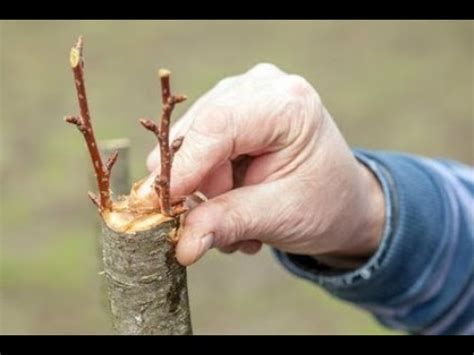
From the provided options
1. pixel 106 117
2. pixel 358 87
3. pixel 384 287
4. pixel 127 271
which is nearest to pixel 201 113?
pixel 127 271

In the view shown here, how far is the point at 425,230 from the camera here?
2.20m

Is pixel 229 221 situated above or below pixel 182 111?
above

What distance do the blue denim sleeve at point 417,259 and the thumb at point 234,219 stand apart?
44cm

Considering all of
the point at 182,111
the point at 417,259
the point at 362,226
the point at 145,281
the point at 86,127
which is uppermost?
the point at 86,127

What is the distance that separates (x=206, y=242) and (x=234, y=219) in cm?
13

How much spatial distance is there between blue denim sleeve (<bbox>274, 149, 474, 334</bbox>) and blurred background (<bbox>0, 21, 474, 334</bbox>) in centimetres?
177

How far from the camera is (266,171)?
183 centimetres

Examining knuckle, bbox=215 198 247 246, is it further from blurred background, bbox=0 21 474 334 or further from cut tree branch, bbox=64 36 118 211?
blurred background, bbox=0 21 474 334

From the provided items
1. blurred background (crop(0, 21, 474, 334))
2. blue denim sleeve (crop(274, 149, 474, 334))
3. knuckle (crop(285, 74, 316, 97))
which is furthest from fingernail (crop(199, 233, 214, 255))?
blurred background (crop(0, 21, 474, 334))

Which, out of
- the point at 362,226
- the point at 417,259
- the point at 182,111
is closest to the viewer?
the point at 362,226

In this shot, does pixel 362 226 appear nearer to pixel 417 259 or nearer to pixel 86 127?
pixel 417 259

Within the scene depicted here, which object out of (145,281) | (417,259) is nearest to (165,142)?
(145,281)

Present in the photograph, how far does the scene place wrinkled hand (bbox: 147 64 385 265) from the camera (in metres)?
1.65
